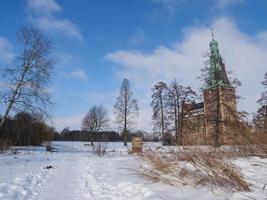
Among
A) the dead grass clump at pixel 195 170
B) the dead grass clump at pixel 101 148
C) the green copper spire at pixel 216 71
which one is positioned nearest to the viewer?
the dead grass clump at pixel 195 170

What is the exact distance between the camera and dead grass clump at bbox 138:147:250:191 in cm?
441

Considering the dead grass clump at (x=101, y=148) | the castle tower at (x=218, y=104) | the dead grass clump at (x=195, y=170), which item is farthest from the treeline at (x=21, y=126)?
the dead grass clump at (x=195, y=170)

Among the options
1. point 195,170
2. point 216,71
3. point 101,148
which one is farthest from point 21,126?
point 195,170

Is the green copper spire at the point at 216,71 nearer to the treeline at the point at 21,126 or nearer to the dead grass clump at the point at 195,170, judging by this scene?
the treeline at the point at 21,126

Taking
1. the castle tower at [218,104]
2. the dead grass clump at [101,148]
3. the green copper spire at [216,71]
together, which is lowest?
the dead grass clump at [101,148]

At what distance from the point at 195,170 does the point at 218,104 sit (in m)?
4.01

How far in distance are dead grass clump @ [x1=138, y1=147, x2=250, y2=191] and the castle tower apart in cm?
40

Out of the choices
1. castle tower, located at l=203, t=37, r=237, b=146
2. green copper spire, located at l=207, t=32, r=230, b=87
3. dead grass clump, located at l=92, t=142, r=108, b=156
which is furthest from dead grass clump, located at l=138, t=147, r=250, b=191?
green copper spire, located at l=207, t=32, r=230, b=87

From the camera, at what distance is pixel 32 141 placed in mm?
51406

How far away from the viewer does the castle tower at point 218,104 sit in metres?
4.45

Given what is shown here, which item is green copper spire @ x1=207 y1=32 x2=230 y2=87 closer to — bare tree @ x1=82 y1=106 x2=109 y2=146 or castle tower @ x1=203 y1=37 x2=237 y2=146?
castle tower @ x1=203 y1=37 x2=237 y2=146

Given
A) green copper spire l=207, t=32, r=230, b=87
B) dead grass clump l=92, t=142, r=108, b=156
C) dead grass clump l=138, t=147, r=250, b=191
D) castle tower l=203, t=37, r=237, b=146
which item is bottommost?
dead grass clump l=138, t=147, r=250, b=191

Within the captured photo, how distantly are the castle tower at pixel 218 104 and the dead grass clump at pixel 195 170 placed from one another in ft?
1.32

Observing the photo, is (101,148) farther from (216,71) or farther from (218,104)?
(218,104)
